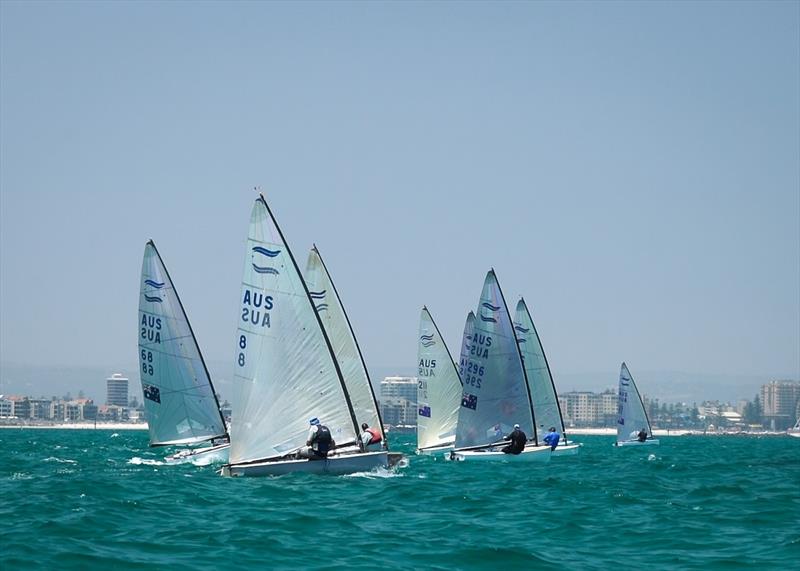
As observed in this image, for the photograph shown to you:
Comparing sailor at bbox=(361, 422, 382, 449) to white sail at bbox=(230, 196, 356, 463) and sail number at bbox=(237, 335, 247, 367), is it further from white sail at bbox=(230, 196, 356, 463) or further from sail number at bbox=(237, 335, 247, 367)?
sail number at bbox=(237, 335, 247, 367)

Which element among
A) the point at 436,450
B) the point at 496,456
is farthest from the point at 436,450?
the point at 496,456

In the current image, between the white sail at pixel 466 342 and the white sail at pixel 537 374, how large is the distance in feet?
29.4

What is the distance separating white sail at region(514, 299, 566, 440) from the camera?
65812 mm

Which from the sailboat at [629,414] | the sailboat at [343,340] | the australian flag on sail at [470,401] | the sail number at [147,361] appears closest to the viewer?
the sailboat at [343,340]

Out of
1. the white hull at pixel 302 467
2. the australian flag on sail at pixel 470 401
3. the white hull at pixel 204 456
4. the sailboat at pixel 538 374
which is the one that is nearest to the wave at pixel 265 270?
the white hull at pixel 302 467

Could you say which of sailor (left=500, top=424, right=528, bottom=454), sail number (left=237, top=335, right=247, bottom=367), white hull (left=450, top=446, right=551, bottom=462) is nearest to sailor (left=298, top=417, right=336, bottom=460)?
sail number (left=237, top=335, right=247, bottom=367)

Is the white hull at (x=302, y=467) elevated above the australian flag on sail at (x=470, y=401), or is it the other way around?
the australian flag on sail at (x=470, y=401)

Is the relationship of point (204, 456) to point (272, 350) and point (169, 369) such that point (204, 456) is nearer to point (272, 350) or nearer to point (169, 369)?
point (169, 369)

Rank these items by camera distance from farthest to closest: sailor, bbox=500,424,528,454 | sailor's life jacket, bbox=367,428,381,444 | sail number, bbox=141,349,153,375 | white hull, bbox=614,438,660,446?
1. white hull, bbox=614,438,660,446
2. sailor, bbox=500,424,528,454
3. sail number, bbox=141,349,153,375
4. sailor's life jacket, bbox=367,428,381,444

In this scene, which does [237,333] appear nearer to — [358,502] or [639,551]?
[358,502]

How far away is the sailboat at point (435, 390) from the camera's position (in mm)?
61656

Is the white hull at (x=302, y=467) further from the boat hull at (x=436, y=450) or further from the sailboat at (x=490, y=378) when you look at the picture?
the boat hull at (x=436, y=450)

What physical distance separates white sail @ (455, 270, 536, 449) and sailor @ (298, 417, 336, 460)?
1833cm

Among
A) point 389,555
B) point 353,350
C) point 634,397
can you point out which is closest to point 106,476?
point 353,350
